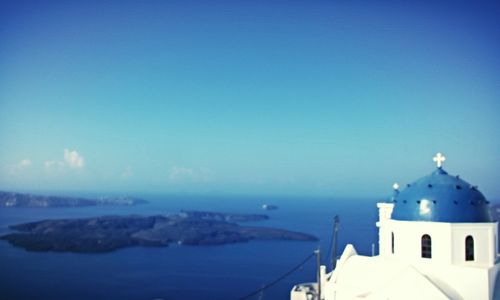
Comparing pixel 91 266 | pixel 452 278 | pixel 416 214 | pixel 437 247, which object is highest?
pixel 416 214

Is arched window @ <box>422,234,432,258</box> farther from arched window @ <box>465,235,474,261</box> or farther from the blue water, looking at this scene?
the blue water

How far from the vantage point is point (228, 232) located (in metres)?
57.5

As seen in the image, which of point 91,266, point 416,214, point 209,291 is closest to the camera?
point 416,214

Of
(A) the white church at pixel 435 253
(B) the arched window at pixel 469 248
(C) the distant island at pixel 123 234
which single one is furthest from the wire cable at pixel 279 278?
(B) the arched window at pixel 469 248

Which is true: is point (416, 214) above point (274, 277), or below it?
above

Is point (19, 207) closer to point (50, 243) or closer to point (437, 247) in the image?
point (50, 243)

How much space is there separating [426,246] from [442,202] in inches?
35.7

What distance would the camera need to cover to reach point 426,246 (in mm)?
8281

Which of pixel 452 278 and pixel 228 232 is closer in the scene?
pixel 452 278

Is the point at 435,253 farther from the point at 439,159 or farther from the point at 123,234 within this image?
the point at 123,234

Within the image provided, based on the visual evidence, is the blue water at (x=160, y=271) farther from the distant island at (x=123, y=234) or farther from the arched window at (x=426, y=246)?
the arched window at (x=426, y=246)

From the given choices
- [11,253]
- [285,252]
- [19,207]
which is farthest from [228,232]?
[19,207]

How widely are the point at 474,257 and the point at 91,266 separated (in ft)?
113

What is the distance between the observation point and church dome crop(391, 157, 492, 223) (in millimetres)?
8188
